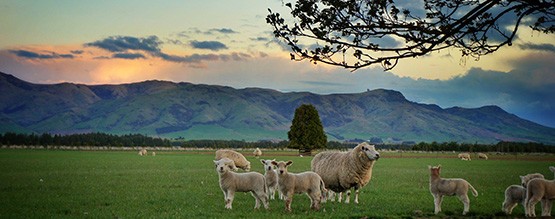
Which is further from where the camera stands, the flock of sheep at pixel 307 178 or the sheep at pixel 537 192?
the flock of sheep at pixel 307 178

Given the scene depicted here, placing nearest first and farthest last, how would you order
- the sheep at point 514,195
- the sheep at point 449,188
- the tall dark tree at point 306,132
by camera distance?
the sheep at point 514,195 < the sheep at point 449,188 < the tall dark tree at point 306,132

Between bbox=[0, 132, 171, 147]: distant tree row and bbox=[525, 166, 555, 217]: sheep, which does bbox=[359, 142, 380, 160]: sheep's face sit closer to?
bbox=[525, 166, 555, 217]: sheep

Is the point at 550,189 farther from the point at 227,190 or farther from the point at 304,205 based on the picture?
the point at 227,190

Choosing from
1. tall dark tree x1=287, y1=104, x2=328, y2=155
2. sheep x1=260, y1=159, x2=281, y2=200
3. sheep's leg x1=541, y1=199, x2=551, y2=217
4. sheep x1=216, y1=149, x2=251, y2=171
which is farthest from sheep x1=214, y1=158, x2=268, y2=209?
tall dark tree x1=287, y1=104, x2=328, y2=155

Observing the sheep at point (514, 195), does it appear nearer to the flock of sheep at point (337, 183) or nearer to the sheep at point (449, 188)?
the flock of sheep at point (337, 183)

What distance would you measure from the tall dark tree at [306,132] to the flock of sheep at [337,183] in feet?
223

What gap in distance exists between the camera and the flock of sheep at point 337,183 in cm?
1755

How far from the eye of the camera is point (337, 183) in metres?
22.5

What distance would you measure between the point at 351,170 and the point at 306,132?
7020 cm

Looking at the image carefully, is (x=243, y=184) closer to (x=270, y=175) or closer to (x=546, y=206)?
(x=270, y=175)

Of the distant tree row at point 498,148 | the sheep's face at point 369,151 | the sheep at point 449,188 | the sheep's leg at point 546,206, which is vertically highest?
the distant tree row at point 498,148

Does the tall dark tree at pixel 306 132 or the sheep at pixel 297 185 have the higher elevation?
the tall dark tree at pixel 306 132

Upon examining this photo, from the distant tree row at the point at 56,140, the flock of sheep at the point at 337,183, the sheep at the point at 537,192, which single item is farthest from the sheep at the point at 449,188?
the distant tree row at the point at 56,140

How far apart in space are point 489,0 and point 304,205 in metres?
10.9
